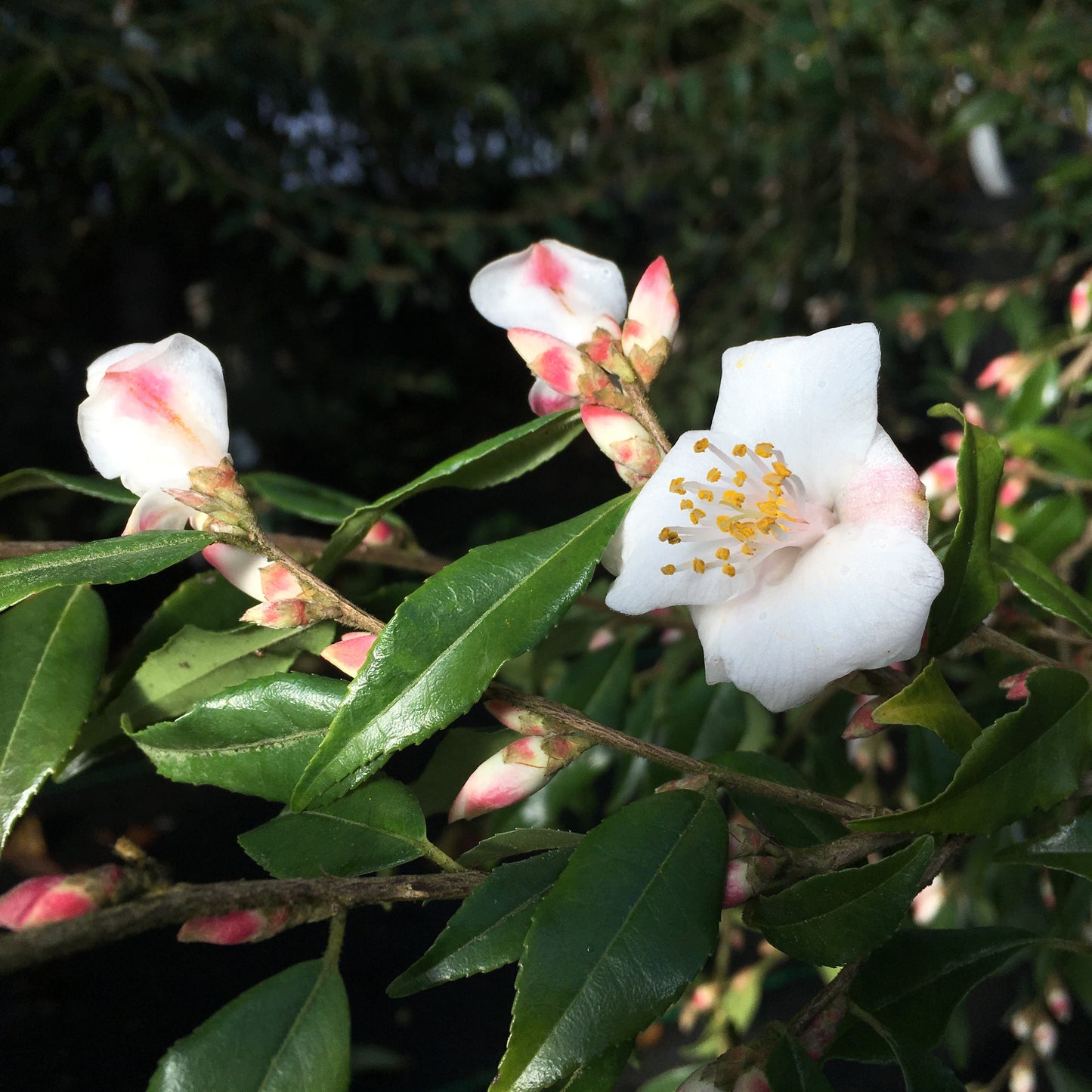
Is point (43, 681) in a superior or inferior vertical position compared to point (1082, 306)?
superior

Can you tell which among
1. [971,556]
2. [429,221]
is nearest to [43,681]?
[971,556]

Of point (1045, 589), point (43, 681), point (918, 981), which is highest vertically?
point (43, 681)

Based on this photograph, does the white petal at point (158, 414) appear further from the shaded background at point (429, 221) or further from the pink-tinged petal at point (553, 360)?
the shaded background at point (429, 221)

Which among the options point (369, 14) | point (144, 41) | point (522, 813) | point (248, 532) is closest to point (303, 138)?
point (369, 14)

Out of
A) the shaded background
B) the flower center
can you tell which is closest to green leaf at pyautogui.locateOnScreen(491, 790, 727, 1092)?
the flower center

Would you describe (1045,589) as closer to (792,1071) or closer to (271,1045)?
(792,1071)

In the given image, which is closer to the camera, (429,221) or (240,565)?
(240,565)

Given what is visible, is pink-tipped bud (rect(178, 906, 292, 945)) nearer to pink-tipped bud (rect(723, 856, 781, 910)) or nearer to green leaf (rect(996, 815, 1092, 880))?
pink-tipped bud (rect(723, 856, 781, 910))
